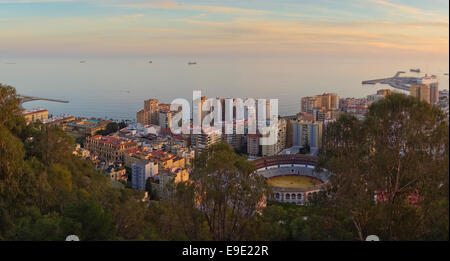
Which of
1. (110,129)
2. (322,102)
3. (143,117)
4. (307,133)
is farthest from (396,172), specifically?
(322,102)

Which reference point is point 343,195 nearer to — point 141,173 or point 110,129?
point 141,173

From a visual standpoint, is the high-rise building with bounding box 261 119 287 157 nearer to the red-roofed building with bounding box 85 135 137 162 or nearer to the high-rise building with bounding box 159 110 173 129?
the red-roofed building with bounding box 85 135 137 162

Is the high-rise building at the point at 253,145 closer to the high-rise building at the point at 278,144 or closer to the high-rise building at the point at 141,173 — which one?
the high-rise building at the point at 278,144

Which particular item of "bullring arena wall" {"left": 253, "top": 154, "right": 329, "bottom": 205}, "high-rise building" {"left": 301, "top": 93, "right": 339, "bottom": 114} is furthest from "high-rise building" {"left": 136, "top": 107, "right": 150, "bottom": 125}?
"high-rise building" {"left": 301, "top": 93, "right": 339, "bottom": 114}

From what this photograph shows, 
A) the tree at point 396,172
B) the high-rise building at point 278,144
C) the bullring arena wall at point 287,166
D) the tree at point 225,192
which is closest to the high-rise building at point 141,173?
the bullring arena wall at point 287,166

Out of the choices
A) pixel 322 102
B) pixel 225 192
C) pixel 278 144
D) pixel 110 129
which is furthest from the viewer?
pixel 322 102
